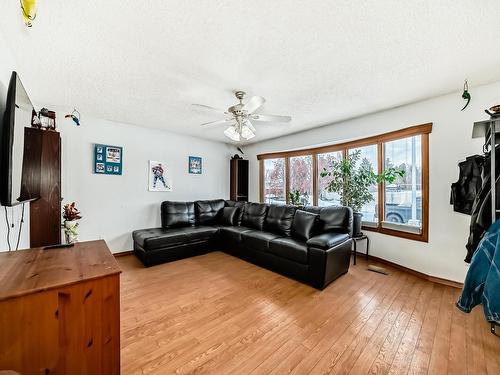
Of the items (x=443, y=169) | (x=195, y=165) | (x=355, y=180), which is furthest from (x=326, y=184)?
(x=195, y=165)

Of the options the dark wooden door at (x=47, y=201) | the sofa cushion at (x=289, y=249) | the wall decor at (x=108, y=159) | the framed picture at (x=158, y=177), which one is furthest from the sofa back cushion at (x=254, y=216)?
the dark wooden door at (x=47, y=201)

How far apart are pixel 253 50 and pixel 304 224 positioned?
2418 mm

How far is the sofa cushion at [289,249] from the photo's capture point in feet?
9.02

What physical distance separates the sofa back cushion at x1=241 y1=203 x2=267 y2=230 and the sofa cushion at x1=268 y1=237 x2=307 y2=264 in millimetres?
886

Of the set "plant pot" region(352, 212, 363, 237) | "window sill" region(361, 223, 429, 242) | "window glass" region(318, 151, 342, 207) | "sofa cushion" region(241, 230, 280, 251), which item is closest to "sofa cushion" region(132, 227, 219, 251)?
"sofa cushion" region(241, 230, 280, 251)

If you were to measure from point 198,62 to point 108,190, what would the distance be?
10.0 ft

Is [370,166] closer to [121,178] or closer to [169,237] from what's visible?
[169,237]

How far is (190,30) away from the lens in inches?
63.8

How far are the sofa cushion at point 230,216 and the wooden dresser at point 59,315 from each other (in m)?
3.43

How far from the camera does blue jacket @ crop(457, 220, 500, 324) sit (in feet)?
4.54

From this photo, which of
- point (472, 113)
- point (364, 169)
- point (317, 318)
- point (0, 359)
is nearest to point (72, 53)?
point (0, 359)

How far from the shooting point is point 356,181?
3570 millimetres

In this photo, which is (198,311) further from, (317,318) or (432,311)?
(432,311)

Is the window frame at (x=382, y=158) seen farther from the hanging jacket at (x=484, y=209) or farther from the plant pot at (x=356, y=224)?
the hanging jacket at (x=484, y=209)
